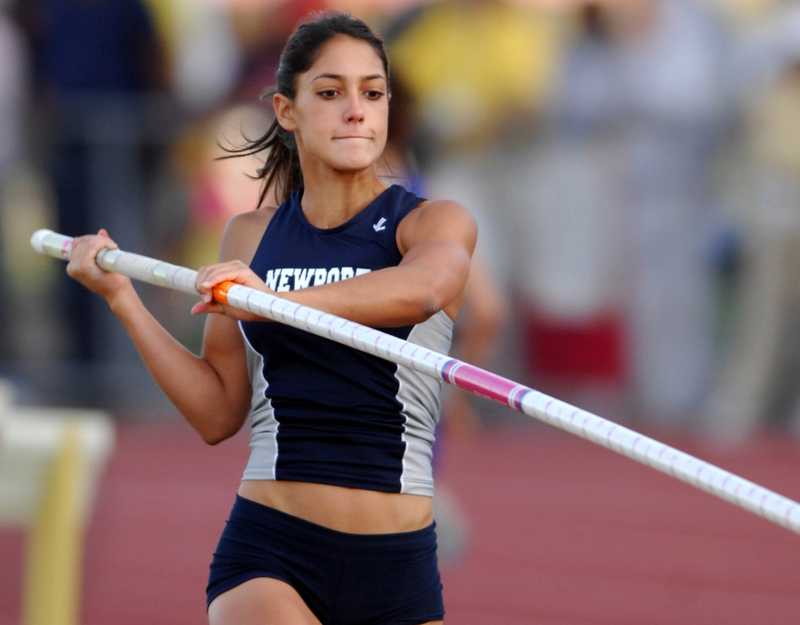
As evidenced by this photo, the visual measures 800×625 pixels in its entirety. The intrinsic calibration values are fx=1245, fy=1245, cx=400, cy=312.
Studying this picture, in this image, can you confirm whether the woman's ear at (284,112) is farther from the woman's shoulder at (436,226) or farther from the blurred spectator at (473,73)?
the blurred spectator at (473,73)

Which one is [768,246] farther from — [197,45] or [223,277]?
[223,277]

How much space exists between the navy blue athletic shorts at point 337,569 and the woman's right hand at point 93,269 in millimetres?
620

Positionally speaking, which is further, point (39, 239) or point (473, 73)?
point (473, 73)

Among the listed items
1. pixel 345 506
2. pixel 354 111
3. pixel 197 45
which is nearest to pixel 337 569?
pixel 345 506

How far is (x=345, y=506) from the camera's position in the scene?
2.52 meters

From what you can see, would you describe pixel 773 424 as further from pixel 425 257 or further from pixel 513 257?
pixel 425 257

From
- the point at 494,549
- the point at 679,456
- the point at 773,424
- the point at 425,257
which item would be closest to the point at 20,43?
the point at 494,549

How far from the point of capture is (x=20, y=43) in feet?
26.2

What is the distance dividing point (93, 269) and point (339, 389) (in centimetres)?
62

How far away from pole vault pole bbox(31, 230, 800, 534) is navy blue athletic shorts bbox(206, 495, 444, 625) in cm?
40

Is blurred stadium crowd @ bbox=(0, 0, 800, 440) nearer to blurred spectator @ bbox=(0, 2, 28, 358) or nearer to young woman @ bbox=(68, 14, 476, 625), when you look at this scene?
blurred spectator @ bbox=(0, 2, 28, 358)

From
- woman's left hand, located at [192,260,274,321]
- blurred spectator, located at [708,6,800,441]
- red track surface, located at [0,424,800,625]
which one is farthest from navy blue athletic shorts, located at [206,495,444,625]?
blurred spectator, located at [708,6,800,441]

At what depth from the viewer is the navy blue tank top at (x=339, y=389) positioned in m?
2.54

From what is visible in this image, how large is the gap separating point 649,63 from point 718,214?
1.13m
